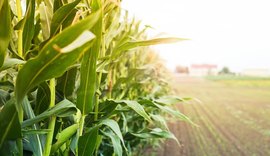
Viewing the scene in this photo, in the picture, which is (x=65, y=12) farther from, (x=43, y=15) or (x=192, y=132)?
(x=192, y=132)

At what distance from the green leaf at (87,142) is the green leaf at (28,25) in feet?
0.80

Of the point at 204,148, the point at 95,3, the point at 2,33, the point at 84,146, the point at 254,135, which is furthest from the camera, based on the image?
the point at 254,135

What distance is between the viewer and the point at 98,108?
96cm

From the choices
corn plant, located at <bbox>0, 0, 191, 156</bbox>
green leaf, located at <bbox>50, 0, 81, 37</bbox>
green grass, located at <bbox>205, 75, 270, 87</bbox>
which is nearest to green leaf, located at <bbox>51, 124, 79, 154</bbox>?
corn plant, located at <bbox>0, 0, 191, 156</bbox>

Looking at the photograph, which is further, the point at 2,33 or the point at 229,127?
the point at 229,127

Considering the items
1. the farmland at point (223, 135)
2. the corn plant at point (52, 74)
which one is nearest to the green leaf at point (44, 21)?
the corn plant at point (52, 74)

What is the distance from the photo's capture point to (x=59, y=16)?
0.70 m

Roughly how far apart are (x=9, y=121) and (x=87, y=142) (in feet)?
0.76

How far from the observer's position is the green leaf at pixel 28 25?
687 millimetres

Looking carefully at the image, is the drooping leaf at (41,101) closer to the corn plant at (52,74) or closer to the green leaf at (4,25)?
the corn plant at (52,74)

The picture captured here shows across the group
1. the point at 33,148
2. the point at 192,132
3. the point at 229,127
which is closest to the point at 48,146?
the point at 33,148

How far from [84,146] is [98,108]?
0.45 feet

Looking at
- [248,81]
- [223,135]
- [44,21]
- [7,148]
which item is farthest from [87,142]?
[248,81]

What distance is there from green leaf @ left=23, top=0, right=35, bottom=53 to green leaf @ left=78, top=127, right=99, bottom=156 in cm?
24
